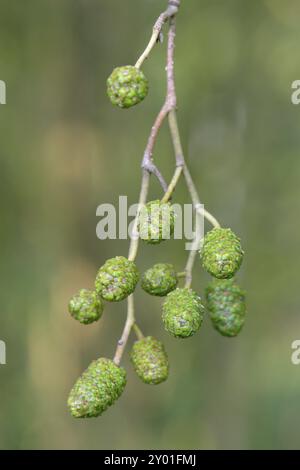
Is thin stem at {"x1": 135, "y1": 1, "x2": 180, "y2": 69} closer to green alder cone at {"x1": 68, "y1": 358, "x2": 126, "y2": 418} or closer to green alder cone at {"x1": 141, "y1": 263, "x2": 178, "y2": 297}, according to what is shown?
green alder cone at {"x1": 141, "y1": 263, "x2": 178, "y2": 297}

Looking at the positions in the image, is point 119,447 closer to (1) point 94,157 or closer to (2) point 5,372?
(2) point 5,372

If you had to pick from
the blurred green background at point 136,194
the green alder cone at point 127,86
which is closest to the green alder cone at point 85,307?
the green alder cone at point 127,86

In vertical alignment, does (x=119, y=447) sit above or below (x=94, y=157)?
below

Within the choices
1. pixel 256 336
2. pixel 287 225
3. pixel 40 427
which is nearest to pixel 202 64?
pixel 287 225

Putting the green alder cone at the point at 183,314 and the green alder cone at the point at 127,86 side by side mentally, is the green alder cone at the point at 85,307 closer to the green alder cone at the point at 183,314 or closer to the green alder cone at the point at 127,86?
the green alder cone at the point at 183,314

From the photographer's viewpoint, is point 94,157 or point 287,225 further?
point 287,225

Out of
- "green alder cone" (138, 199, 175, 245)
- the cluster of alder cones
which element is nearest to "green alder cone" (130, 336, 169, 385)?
the cluster of alder cones

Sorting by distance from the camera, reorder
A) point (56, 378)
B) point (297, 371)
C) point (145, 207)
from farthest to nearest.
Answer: point (297, 371) < point (56, 378) < point (145, 207)
